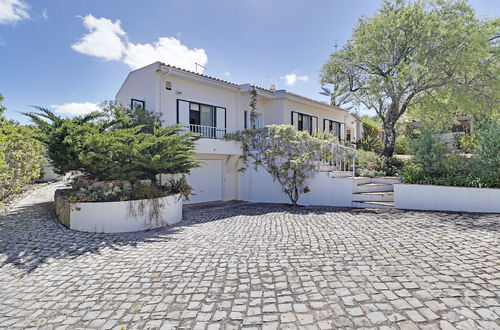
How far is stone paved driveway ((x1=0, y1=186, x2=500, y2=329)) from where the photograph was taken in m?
3.11

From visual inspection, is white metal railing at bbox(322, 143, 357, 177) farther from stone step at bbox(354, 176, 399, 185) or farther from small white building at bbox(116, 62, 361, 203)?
small white building at bbox(116, 62, 361, 203)

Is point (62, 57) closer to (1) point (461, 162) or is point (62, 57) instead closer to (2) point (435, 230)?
(2) point (435, 230)

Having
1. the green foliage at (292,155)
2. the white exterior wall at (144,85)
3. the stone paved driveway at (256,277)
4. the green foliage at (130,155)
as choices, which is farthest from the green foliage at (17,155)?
the green foliage at (292,155)

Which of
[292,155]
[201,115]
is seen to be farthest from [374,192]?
[201,115]

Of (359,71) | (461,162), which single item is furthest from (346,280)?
(359,71)

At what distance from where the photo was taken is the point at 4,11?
24.8 ft

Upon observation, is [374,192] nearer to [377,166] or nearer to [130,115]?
[377,166]

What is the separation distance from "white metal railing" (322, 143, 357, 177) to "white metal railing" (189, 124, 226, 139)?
18.0ft

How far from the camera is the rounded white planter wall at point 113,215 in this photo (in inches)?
275

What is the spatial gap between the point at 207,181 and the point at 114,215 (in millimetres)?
6303

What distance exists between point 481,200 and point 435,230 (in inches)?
139

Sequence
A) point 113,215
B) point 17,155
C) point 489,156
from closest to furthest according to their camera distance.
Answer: point 113,215 < point 489,156 < point 17,155

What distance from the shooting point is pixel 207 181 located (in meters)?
13.2

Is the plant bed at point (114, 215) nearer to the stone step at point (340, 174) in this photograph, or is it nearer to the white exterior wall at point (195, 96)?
the white exterior wall at point (195, 96)
